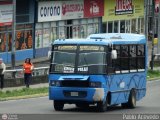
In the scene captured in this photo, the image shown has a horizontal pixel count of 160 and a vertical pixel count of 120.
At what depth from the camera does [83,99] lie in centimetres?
2483

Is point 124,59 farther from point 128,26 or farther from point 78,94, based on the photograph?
point 128,26

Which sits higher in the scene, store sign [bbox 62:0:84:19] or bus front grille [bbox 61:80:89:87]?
store sign [bbox 62:0:84:19]

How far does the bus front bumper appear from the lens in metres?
24.7

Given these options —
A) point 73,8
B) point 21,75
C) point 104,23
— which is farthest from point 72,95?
point 104,23

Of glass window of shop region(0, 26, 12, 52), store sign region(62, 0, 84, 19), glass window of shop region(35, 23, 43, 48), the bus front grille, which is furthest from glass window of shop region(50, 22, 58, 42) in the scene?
the bus front grille

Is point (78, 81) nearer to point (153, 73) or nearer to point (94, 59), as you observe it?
point (94, 59)

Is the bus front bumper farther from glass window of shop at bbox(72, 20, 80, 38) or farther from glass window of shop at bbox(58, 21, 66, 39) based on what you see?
glass window of shop at bbox(72, 20, 80, 38)

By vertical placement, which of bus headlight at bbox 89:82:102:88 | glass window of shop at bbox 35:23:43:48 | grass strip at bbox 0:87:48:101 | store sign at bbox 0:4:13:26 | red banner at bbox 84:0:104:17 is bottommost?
grass strip at bbox 0:87:48:101

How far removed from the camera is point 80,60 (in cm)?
2523

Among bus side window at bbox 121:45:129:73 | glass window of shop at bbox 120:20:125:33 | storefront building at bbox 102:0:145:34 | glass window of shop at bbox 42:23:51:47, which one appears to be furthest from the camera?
glass window of shop at bbox 120:20:125:33

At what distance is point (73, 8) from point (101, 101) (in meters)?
39.1

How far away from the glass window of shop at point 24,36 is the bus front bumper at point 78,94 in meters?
28.7

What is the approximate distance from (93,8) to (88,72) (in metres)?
42.9

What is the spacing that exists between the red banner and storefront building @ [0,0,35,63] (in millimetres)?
10806
